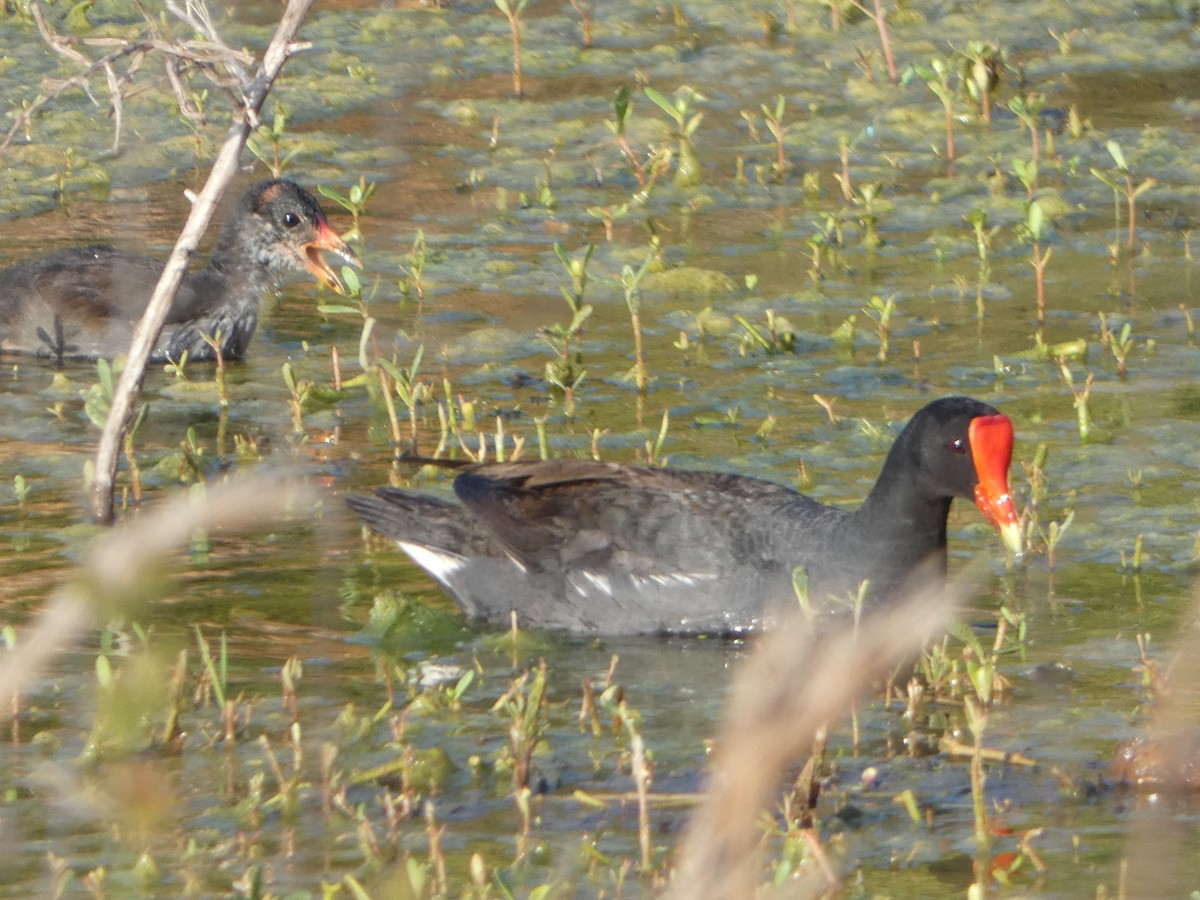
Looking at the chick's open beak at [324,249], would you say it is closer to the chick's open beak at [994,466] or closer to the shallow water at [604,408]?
the shallow water at [604,408]

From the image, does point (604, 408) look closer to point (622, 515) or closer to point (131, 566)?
point (622, 515)

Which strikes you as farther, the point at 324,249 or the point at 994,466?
the point at 324,249

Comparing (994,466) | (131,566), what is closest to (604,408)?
(994,466)

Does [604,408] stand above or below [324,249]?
below

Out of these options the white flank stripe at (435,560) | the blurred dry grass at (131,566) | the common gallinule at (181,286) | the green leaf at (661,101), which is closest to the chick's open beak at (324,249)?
the common gallinule at (181,286)

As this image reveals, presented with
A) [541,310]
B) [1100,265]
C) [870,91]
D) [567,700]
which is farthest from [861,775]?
[870,91]

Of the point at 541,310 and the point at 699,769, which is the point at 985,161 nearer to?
the point at 541,310

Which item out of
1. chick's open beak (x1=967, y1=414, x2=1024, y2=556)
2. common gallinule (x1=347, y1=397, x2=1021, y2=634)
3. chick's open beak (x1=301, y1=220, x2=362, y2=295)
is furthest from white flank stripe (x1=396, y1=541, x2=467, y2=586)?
chick's open beak (x1=301, y1=220, x2=362, y2=295)

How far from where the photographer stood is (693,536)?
5539 mm

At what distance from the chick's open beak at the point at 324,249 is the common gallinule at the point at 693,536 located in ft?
9.15

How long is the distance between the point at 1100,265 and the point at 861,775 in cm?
467

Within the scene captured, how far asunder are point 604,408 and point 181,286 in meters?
1.80

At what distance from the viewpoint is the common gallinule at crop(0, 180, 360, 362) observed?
317 inches

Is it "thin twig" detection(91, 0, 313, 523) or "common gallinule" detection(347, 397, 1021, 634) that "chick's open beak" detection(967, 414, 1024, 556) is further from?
"thin twig" detection(91, 0, 313, 523)
